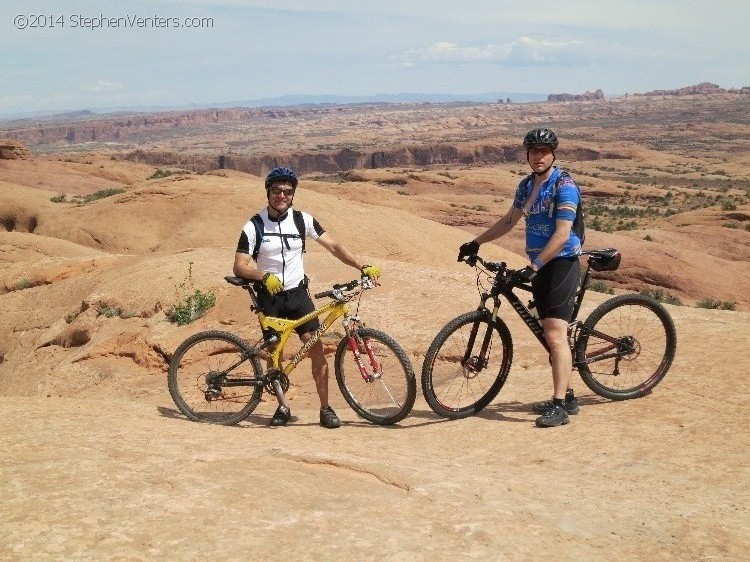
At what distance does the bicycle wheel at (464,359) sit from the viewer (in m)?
5.52

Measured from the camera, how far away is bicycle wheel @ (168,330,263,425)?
582 centimetres

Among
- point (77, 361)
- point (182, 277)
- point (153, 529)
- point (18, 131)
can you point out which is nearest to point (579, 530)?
point (153, 529)

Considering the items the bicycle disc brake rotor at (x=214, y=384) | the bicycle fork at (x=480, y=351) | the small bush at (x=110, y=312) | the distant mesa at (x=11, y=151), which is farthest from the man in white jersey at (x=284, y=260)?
the distant mesa at (x=11, y=151)

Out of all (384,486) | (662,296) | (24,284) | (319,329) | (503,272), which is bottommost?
(662,296)

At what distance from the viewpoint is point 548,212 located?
5.13 meters

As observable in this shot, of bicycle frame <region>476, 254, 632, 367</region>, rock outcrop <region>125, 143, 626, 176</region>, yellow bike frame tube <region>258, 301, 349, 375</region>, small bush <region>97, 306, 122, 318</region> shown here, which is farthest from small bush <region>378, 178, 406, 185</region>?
yellow bike frame tube <region>258, 301, 349, 375</region>

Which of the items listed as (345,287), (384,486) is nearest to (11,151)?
(345,287)

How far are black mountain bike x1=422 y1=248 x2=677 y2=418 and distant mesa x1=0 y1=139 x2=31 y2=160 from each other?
45.3m

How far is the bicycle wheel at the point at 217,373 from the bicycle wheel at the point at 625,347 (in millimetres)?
2871

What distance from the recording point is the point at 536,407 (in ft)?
17.9

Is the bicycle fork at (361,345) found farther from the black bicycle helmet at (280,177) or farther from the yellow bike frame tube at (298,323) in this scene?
the black bicycle helmet at (280,177)

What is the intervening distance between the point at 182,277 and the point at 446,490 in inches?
329

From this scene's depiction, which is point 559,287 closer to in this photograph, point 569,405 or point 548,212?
point 548,212

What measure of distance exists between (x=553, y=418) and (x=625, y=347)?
1.09 m
